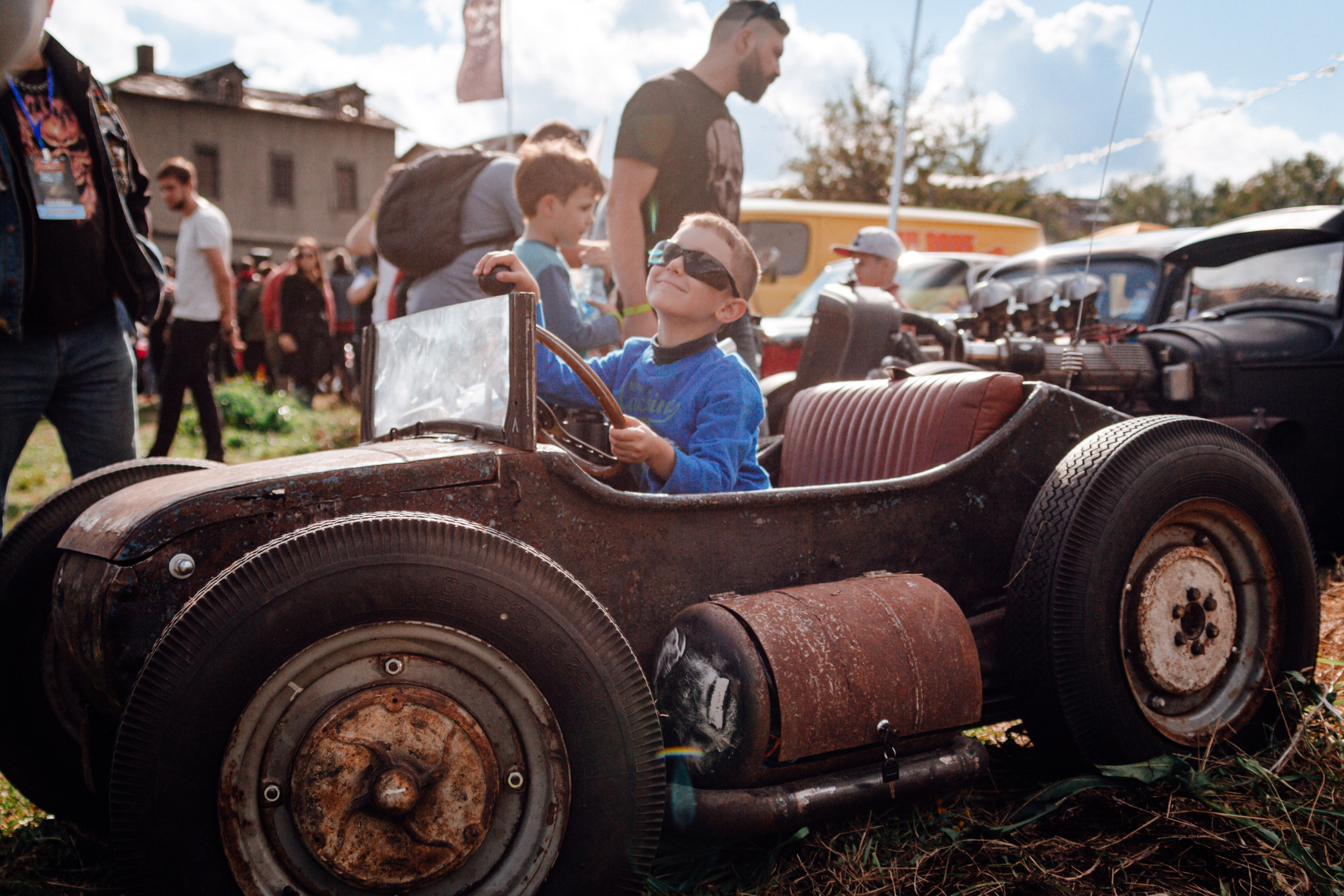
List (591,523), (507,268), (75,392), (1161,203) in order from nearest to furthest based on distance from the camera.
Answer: (591,523) → (507,268) → (75,392) → (1161,203)

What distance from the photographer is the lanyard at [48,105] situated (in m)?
2.74

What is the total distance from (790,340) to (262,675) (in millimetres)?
5595

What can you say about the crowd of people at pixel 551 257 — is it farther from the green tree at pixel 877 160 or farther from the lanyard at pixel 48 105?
the green tree at pixel 877 160

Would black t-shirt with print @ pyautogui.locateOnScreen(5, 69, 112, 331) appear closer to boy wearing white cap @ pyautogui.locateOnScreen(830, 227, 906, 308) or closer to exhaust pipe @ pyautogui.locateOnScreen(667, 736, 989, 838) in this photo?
exhaust pipe @ pyautogui.locateOnScreen(667, 736, 989, 838)

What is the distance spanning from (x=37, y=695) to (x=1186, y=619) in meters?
2.58

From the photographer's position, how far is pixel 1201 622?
2.29 metres

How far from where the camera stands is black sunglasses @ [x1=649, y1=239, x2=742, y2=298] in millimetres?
2395

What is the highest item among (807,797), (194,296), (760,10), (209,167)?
(209,167)

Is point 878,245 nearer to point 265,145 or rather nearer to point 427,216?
point 427,216

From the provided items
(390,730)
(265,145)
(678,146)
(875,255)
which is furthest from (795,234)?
(265,145)

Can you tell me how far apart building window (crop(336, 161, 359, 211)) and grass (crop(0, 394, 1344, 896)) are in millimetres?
37118

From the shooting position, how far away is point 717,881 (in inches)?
72.5

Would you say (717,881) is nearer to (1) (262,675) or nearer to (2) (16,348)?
(1) (262,675)

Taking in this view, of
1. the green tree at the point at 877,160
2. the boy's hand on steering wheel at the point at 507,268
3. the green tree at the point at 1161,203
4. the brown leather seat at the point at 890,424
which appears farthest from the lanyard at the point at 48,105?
the green tree at the point at 1161,203
